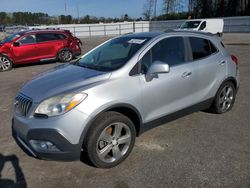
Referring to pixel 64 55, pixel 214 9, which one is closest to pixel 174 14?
pixel 214 9

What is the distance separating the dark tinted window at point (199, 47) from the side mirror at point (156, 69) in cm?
106

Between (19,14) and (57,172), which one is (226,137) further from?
(19,14)

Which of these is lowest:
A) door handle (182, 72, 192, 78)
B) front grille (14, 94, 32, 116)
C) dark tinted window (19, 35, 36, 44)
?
front grille (14, 94, 32, 116)

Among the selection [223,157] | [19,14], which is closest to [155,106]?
[223,157]

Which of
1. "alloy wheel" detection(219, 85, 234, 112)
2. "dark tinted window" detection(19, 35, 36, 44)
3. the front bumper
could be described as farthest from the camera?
"dark tinted window" detection(19, 35, 36, 44)

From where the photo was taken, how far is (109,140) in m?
3.54

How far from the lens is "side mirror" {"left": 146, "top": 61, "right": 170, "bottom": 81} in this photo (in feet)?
12.1

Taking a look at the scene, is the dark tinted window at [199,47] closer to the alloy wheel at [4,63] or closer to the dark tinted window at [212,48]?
the dark tinted window at [212,48]

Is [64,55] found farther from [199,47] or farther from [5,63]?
[199,47]

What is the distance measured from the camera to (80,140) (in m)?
3.24

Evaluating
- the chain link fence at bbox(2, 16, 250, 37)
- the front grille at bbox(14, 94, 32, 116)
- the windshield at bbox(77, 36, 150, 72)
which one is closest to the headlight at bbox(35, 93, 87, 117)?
the front grille at bbox(14, 94, 32, 116)

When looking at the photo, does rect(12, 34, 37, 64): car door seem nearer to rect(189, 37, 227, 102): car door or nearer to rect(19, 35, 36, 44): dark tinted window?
rect(19, 35, 36, 44): dark tinted window

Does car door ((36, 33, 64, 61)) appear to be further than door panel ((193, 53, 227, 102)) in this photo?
Yes

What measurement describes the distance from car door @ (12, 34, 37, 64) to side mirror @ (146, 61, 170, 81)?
990 cm
